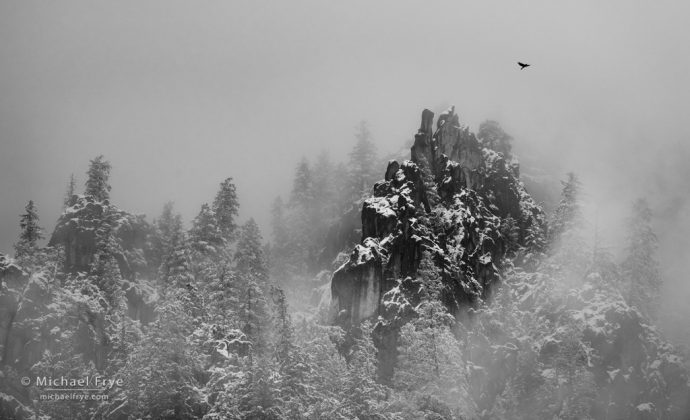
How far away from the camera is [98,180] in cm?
8575

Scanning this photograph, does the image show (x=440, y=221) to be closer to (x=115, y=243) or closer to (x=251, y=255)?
(x=251, y=255)

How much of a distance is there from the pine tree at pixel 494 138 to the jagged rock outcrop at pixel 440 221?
3.35 metres

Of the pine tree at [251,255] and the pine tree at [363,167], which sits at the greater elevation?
the pine tree at [363,167]

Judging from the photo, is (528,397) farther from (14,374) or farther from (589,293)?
(14,374)

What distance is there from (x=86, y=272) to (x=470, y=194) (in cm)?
4495

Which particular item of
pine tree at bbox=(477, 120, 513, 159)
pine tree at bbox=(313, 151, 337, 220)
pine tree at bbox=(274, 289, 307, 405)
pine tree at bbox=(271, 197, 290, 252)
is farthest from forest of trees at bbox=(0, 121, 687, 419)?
pine tree at bbox=(477, 120, 513, 159)

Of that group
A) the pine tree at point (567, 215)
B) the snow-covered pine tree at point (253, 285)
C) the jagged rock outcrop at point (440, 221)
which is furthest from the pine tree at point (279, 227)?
the pine tree at point (567, 215)

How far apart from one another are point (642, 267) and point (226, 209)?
160 feet

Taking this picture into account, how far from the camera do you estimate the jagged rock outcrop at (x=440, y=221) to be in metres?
76.3

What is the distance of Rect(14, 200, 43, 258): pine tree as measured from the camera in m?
76.8

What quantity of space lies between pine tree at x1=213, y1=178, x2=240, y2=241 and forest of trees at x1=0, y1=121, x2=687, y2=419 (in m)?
0.17

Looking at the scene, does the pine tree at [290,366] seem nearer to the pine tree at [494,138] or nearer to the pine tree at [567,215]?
the pine tree at [567,215]

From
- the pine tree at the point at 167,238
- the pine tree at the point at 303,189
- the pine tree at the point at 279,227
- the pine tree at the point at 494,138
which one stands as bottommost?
the pine tree at the point at 167,238

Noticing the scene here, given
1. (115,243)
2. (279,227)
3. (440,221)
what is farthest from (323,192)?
(115,243)
